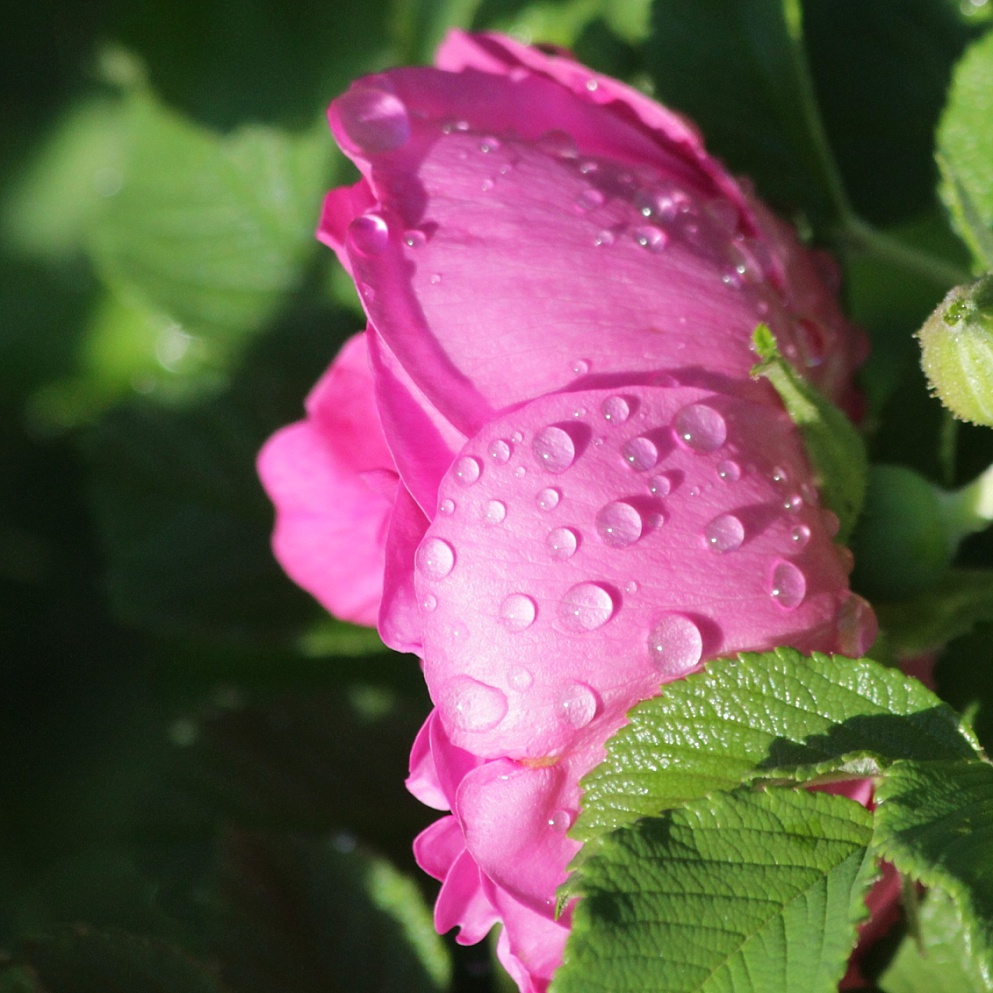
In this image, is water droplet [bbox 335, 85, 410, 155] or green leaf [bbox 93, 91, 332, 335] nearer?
water droplet [bbox 335, 85, 410, 155]

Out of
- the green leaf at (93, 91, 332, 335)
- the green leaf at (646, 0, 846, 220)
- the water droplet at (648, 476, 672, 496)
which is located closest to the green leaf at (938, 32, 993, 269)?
the green leaf at (646, 0, 846, 220)

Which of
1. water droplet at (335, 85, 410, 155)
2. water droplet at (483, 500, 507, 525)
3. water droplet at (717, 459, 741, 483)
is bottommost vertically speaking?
water droplet at (483, 500, 507, 525)

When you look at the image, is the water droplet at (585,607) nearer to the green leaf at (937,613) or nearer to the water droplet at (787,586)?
the water droplet at (787,586)

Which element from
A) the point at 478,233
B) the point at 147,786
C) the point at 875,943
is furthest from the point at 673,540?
the point at 147,786

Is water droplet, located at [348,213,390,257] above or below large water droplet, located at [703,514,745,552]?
above

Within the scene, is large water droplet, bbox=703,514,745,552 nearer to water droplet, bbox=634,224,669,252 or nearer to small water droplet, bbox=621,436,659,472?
small water droplet, bbox=621,436,659,472

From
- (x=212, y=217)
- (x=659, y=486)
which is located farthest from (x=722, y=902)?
(x=212, y=217)

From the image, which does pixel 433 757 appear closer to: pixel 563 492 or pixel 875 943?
pixel 563 492
